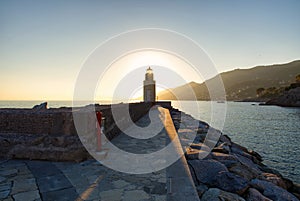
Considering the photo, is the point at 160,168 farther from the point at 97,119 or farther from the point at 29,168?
the point at 29,168

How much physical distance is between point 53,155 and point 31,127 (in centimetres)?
80

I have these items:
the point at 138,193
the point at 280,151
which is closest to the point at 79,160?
the point at 138,193

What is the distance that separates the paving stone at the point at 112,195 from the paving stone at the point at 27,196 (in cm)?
86

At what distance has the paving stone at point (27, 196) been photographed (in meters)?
2.68

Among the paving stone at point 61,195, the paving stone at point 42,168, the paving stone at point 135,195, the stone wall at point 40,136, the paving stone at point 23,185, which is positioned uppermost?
the stone wall at point 40,136

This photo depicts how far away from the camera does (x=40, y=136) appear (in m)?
4.30

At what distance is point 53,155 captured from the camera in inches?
166

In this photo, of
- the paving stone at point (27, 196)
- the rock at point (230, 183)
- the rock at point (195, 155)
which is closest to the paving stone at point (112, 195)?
the paving stone at point (27, 196)

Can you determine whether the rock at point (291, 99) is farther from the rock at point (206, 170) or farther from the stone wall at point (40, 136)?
the stone wall at point (40, 136)

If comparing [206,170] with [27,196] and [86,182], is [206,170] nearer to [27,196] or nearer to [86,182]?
[86,182]

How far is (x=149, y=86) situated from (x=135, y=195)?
2095 centimetres

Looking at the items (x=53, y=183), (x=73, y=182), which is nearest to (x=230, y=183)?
(x=73, y=182)

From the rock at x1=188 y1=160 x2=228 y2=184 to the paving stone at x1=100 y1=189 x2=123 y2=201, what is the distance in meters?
2.15

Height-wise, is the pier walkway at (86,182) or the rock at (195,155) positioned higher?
the pier walkway at (86,182)
